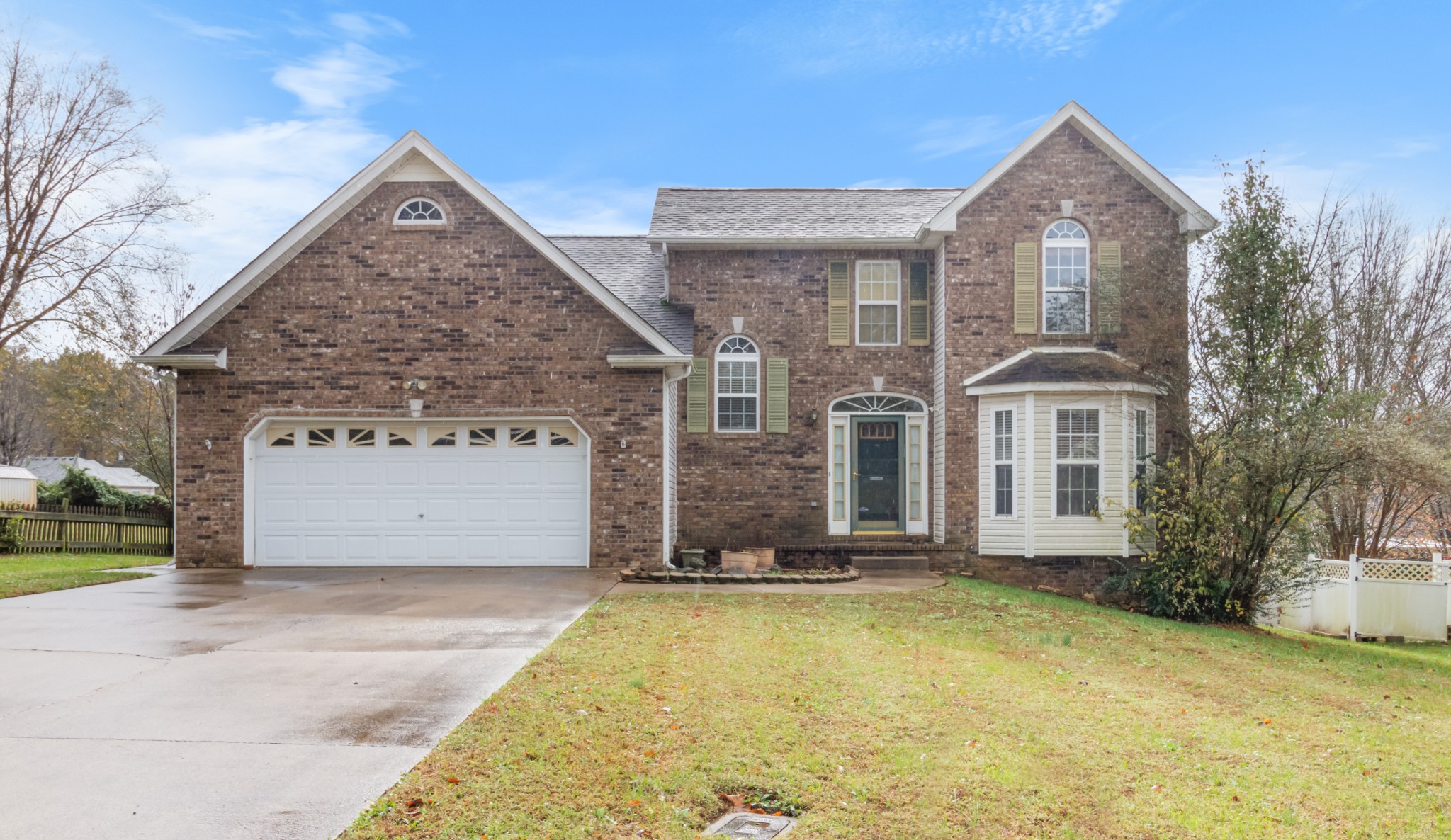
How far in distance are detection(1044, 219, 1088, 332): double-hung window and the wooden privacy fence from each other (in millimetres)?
20776

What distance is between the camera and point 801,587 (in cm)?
1398

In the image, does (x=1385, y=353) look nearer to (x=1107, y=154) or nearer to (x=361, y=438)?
(x=1107, y=154)

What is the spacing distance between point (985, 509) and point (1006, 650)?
23.1 feet

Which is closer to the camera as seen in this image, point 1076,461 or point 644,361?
point 644,361

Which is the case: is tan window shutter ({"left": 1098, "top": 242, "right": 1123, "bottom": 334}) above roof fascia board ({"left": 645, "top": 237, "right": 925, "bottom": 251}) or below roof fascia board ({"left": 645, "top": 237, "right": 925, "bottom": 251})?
below

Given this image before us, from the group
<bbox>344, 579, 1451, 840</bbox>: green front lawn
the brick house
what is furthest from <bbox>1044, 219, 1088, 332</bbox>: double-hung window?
<bbox>344, 579, 1451, 840</bbox>: green front lawn

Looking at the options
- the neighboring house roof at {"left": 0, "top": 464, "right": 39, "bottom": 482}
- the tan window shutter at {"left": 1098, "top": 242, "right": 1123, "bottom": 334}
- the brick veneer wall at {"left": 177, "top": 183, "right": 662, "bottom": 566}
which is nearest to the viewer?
the brick veneer wall at {"left": 177, "top": 183, "right": 662, "bottom": 566}

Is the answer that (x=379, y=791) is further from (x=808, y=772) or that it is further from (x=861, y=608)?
(x=861, y=608)

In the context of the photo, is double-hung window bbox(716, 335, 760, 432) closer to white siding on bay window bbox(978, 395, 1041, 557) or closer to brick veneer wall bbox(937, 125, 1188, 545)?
brick veneer wall bbox(937, 125, 1188, 545)

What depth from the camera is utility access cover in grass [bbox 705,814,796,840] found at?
4.62 m

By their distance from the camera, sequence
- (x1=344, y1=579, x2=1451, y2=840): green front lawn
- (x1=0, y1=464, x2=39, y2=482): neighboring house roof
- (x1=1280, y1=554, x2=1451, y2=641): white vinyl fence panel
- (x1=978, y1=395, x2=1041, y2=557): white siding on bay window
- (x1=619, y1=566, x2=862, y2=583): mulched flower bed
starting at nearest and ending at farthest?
(x1=344, y1=579, x2=1451, y2=840): green front lawn < (x1=619, y1=566, x2=862, y2=583): mulched flower bed < (x1=978, y1=395, x2=1041, y2=557): white siding on bay window < (x1=1280, y1=554, x2=1451, y2=641): white vinyl fence panel < (x1=0, y1=464, x2=39, y2=482): neighboring house roof

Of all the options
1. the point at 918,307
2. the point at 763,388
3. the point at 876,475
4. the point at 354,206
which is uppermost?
the point at 354,206

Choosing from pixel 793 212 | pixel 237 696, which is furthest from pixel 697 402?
pixel 237 696

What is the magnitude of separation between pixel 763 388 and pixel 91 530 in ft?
58.1
